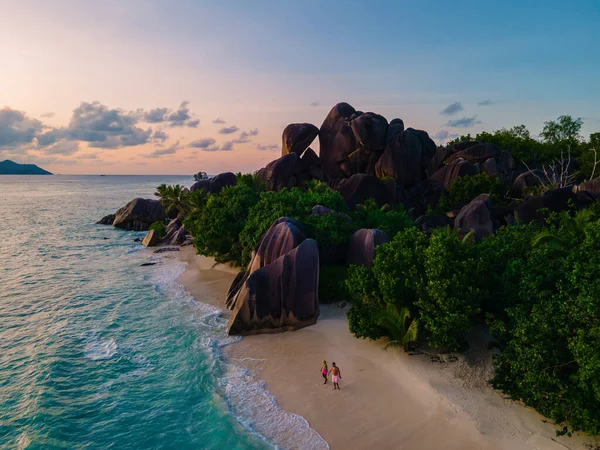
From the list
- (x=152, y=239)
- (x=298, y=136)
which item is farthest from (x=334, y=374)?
(x=298, y=136)

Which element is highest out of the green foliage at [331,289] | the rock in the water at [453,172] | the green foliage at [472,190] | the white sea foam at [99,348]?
the rock in the water at [453,172]

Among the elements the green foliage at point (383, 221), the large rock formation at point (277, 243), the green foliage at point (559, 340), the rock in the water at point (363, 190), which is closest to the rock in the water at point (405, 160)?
the rock in the water at point (363, 190)

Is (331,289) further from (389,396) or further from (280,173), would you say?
(280,173)

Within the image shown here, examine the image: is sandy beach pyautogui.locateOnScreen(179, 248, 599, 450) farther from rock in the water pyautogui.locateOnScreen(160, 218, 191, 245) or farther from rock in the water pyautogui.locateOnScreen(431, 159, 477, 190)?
rock in the water pyautogui.locateOnScreen(431, 159, 477, 190)

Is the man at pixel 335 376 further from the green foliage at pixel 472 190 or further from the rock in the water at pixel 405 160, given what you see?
the rock in the water at pixel 405 160

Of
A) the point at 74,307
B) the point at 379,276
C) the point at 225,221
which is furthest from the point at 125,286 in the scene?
the point at 379,276

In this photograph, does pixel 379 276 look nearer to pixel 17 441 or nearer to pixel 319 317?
pixel 319 317

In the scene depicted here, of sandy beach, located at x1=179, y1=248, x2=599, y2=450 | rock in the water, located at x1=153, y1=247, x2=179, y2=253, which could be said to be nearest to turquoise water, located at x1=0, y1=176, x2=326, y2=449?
sandy beach, located at x1=179, y1=248, x2=599, y2=450
